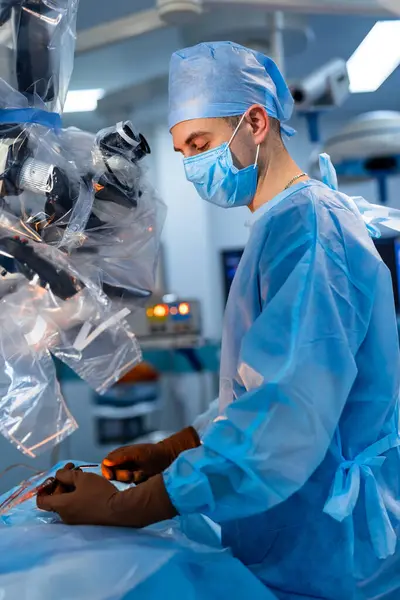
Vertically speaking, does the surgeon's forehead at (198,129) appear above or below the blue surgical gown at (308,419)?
above

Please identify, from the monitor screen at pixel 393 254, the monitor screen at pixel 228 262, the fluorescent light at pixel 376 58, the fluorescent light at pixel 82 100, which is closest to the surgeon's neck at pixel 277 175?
the monitor screen at pixel 393 254

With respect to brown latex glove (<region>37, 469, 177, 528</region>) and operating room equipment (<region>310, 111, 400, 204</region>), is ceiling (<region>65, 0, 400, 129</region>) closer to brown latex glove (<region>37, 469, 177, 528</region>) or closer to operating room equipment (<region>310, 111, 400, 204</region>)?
operating room equipment (<region>310, 111, 400, 204</region>)

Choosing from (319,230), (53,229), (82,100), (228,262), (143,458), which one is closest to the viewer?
(319,230)

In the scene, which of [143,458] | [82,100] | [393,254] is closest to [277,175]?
[143,458]

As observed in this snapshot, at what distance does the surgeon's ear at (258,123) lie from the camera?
3.88 feet

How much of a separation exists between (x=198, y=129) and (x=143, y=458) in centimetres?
61

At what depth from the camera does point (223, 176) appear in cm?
119

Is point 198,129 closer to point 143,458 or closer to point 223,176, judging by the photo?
point 223,176

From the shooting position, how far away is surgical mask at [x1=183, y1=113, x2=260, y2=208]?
1174mm

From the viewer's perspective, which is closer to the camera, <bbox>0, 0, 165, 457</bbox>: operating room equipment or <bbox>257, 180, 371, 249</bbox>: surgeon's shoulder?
<bbox>257, 180, 371, 249</bbox>: surgeon's shoulder

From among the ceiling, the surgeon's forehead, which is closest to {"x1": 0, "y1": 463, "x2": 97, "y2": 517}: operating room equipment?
the surgeon's forehead

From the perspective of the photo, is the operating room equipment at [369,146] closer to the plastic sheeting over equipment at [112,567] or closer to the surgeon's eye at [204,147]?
the surgeon's eye at [204,147]

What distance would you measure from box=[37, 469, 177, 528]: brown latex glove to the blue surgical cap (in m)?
0.64

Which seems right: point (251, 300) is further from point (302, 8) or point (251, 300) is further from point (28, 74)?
point (302, 8)
